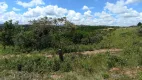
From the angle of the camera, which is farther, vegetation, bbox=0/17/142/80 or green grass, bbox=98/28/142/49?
green grass, bbox=98/28/142/49

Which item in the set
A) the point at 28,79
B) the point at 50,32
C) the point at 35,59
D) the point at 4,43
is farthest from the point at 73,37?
the point at 28,79

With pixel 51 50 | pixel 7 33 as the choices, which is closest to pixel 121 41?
pixel 51 50

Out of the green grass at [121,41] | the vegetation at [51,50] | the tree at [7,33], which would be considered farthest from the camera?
the tree at [7,33]

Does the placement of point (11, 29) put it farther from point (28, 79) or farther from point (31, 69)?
point (28, 79)

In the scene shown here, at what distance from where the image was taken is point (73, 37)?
29125 millimetres

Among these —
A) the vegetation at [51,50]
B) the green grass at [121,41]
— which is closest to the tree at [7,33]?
the vegetation at [51,50]

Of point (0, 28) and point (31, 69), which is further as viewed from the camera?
point (0, 28)

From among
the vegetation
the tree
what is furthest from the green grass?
the tree

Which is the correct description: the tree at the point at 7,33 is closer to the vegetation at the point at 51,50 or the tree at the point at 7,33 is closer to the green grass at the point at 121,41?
the vegetation at the point at 51,50

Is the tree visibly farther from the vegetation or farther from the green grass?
the green grass

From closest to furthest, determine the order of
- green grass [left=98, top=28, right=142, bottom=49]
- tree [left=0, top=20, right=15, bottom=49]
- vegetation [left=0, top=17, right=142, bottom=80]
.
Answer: vegetation [left=0, top=17, right=142, bottom=80]
green grass [left=98, top=28, right=142, bottom=49]
tree [left=0, top=20, right=15, bottom=49]

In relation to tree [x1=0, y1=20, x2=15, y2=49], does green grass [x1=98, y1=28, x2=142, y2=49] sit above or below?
below

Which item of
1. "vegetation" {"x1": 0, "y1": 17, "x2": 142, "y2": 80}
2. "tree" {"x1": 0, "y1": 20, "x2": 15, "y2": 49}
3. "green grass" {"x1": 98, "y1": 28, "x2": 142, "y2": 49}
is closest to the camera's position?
"vegetation" {"x1": 0, "y1": 17, "x2": 142, "y2": 80}

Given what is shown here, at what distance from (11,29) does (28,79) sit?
19.5 meters
